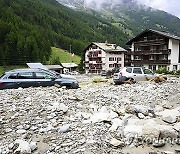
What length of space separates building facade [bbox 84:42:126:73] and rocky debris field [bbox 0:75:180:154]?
76835 mm

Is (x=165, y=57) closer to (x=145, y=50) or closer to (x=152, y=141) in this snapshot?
(x=145, y=50)

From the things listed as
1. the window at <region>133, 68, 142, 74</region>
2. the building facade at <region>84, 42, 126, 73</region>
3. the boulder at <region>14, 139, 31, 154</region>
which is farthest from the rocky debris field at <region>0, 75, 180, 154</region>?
the building facade at <region>84, 42, 126, 73</region>

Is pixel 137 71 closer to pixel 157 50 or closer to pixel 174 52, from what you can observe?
pixel 174 52

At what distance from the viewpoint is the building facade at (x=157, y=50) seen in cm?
5922

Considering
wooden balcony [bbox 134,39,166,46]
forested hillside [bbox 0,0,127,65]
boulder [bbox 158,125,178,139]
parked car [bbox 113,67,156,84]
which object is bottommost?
boulder [bbox 158,125,178,139]

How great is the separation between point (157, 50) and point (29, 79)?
165ft

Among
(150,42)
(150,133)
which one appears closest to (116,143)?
(150,133)

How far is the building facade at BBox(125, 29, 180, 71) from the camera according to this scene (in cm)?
5922

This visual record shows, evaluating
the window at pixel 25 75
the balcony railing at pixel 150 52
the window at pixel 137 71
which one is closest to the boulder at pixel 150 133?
the window at pixel 25 75

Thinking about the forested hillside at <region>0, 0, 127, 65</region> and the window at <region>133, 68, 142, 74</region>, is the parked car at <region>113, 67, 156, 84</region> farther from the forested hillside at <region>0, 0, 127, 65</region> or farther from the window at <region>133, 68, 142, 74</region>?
the forested hillside at <region>0, 0, 127, 65</region>

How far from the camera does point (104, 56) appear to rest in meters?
88.9

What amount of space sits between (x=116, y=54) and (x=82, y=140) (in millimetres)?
85447

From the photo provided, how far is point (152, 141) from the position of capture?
7.93 m

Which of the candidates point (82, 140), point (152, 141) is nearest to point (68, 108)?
point (82, 140)
